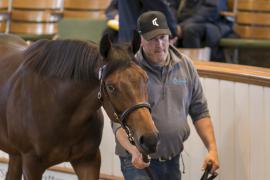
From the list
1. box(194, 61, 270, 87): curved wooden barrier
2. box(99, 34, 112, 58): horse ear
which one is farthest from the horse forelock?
box(194, 61, 270, 87): curved wooden barrier

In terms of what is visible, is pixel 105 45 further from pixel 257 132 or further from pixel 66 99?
pixel 257 132

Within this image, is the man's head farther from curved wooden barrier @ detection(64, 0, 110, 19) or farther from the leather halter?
curved wooden barrier @ detection(64, 0, 110, 19)

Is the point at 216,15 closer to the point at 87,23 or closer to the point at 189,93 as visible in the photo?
the point at 87,23

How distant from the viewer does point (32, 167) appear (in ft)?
10.4

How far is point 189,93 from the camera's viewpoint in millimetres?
3115

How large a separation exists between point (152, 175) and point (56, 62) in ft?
2.35

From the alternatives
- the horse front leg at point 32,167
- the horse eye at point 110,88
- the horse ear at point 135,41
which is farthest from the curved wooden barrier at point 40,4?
the horse eye at point 110,88

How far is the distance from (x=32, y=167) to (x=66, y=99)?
430 mm

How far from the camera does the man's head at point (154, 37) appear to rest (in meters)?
2.93

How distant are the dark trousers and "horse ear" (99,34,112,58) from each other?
65cm

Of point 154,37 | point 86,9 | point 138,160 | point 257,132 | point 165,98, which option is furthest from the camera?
point 86,9

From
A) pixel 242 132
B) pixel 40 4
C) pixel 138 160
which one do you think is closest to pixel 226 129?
→ pixel 242 132

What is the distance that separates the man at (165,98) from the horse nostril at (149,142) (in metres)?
0.41

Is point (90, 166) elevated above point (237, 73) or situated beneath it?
situated beneath
